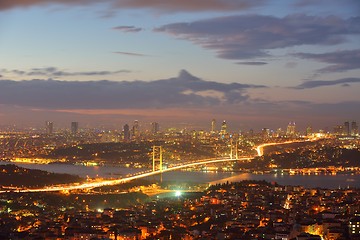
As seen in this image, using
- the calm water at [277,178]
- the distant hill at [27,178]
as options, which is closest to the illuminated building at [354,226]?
the calm water at [277,178]

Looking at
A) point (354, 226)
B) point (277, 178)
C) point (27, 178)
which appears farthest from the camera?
point (277, 178)

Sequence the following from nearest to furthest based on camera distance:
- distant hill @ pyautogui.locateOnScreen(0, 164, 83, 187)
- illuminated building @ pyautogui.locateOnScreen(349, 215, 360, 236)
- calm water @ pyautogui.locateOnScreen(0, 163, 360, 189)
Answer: illuminated building @ pyautogui.locateOnScreen(349, 215, 360, 236), distant hill @ pyautogui.locateOnScreen(0, 164, 83, 187), calm water @ pyautogui.locateOnScreen(0, 163, 360, 189)

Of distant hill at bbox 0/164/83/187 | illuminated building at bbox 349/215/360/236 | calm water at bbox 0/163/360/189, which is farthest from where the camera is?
calm water at bbox 0/163/360/189

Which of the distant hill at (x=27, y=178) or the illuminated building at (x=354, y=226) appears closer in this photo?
the illuminated building at (x=354, y=226)

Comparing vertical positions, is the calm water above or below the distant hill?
below

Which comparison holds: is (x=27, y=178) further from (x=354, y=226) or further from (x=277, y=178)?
(x=354, y=226)

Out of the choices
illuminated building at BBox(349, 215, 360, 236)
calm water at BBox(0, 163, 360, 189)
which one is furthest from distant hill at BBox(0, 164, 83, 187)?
illuminated building at BBox(349, 215, 360, 236)

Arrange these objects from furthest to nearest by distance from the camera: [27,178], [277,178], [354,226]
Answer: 1. [277,178]
2. [27,178]
3. [354,226]

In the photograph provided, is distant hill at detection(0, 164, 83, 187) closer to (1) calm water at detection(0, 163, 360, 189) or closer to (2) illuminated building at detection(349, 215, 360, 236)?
(1) calm water at detection(0, 163, 360, 189)

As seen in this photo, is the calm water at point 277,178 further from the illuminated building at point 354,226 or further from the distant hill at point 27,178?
the illuminated building at point 354,226

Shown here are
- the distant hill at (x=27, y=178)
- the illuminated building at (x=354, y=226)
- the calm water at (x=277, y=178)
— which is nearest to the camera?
the illuminated building at (x=354, y=226)

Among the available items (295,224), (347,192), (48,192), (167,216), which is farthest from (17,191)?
(295,224)

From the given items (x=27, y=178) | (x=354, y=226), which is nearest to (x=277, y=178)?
(x=27, y=178)
